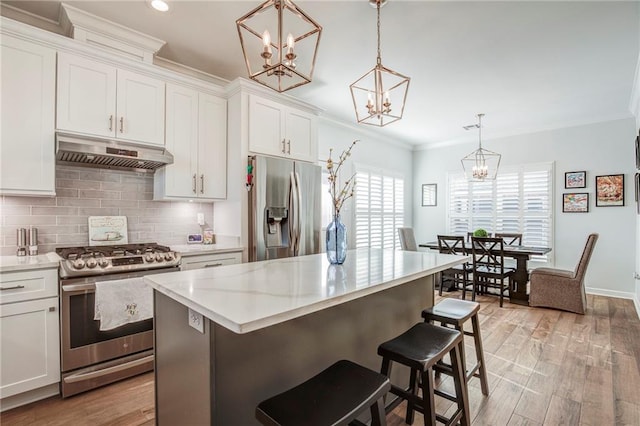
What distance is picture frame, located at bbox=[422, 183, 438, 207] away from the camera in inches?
266

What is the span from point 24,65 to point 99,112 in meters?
0.51

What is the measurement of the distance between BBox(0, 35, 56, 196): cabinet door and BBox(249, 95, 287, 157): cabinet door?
5.26 feet

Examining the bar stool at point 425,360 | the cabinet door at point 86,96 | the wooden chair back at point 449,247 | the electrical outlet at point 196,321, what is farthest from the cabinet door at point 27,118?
the wooden chair back at point 449,247

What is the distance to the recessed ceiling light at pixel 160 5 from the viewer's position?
2.34 m

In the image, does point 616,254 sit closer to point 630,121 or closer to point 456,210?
point 630,121

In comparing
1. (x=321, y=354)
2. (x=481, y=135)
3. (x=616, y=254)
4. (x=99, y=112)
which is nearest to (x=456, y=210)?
(x=481, y=135)

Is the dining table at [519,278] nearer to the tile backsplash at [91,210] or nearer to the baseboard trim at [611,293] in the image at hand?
the baseboard trim at [611,293]

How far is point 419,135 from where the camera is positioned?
6160mm

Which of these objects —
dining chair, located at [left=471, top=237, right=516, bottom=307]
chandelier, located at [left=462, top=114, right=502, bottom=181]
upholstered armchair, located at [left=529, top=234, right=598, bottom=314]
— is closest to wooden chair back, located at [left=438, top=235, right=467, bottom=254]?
dining chair, located at [left=471, top=237, right=516, bottom=307]

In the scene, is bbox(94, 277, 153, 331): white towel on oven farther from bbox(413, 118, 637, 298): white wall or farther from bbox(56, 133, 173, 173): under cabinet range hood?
bbox(413, 118, 637, 298): white wall

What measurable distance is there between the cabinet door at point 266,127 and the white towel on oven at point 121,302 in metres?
1.67

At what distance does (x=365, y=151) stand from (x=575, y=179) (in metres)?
3.40

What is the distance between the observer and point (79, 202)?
2791 millimetres

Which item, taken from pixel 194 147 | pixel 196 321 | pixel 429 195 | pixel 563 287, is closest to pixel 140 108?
pixel 194 147
